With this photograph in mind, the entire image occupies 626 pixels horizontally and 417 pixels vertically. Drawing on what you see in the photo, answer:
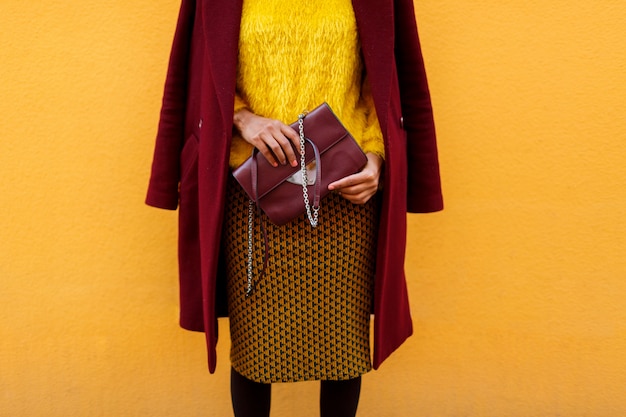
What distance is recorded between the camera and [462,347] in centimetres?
215

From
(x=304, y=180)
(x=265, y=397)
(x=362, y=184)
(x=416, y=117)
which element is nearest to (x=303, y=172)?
(x=304, y=180)

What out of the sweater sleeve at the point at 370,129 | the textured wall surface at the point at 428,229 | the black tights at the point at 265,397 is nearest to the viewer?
the sweater sleeve at the point at 370,129

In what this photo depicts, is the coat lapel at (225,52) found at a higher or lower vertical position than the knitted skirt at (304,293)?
higher

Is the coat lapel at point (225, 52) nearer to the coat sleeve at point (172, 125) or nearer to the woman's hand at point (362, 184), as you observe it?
the coat sleeve at point (172, 125)

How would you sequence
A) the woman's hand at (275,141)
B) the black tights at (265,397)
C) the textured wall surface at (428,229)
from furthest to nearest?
the textured wall surface at (428,229) < the black tights at (265,397) < the woman's hand at (275,141)

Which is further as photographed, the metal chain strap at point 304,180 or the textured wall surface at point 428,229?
the textured wall surface at point 428,229

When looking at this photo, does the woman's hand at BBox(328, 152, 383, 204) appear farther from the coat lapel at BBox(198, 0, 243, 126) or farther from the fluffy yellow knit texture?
the coat lapel at BBox(198, 0, 243, 126)

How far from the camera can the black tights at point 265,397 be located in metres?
Result: 1.69

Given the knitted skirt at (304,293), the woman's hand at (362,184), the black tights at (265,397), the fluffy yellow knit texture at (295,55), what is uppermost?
the fluffy yellow knit texture at (295,55)

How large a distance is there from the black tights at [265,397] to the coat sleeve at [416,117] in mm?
514

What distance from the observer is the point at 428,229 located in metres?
2.08

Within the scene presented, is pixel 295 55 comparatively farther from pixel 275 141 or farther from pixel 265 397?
pixel 265 397

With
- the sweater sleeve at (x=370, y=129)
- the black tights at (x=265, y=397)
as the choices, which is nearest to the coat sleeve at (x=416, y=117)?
the sweater sleeve at (x=370, y=129)

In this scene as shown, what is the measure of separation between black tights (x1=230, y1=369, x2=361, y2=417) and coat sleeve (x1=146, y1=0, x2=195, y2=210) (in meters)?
0.52
